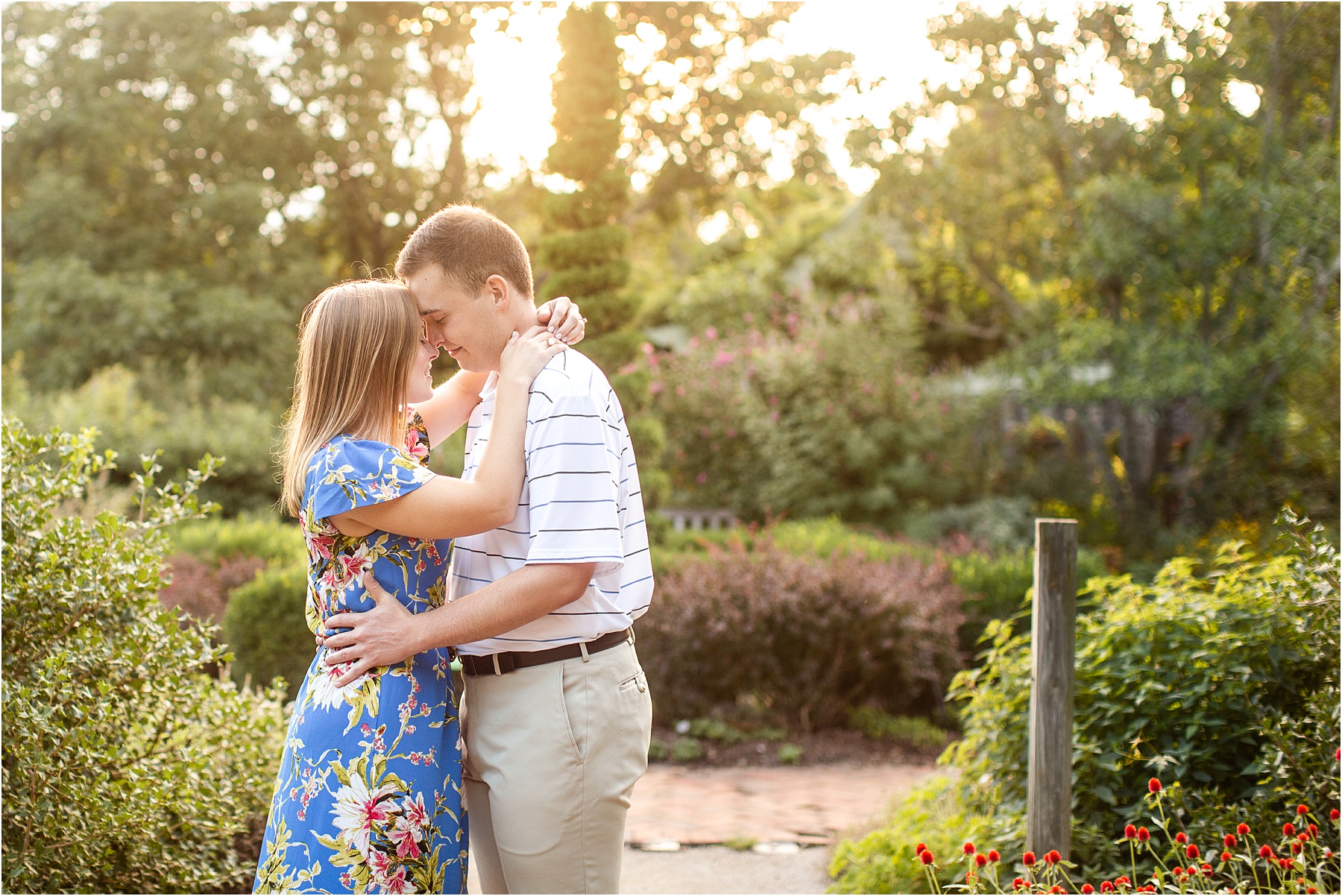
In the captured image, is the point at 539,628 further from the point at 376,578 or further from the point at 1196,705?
the point at 1196,705

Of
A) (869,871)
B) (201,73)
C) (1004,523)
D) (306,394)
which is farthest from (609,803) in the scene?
(201,73)

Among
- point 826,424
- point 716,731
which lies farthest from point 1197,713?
point 826,424

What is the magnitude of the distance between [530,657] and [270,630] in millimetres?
4474

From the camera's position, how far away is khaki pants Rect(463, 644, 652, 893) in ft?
6.11

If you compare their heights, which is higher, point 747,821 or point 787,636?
point 787,636

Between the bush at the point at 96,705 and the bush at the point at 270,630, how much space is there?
2618 mm

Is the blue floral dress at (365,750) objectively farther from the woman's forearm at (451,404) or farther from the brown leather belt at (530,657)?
the woman's forearm at (451,404)

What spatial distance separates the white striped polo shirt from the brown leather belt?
0.05ft

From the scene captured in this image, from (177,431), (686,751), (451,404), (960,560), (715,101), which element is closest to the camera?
(451,404)

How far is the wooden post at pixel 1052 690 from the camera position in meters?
3.08

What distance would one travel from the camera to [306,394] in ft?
6.36

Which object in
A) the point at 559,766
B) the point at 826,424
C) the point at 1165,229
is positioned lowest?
the point at 559,766

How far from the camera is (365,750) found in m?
1.81

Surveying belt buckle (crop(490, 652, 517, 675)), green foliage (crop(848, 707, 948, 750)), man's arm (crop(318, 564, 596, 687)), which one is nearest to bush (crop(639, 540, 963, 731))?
green foliage (crop(848, 707, 948, 750))
